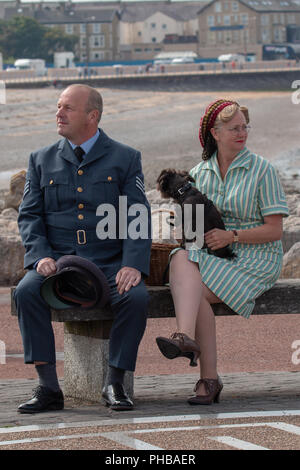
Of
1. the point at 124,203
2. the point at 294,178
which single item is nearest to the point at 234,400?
the point at 124,203

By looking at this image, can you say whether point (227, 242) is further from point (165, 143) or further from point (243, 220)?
point (165, 143)

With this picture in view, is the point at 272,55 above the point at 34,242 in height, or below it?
above

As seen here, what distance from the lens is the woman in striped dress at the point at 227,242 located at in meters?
4.63

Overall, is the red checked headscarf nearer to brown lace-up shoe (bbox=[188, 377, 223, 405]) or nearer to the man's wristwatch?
the man's wristwatch

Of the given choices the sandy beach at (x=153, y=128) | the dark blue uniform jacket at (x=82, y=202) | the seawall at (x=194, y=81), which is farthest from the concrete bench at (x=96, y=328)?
the seawall at (x=194, y=81)

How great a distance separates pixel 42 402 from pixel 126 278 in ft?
2.16

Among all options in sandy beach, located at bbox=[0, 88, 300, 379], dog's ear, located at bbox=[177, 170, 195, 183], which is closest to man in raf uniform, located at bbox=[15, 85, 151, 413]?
dog's ear, located at bbox=[177, 170, 195, 183]

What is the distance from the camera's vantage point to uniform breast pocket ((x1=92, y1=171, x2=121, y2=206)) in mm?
4789

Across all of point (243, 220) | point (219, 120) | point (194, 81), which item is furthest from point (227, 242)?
point (194, 81)

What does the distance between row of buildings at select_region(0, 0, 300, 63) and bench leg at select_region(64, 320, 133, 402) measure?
10284 cm

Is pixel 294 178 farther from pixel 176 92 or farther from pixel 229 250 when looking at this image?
pixel 176 92

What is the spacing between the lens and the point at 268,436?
4.05 meters

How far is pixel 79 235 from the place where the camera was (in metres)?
4.76
